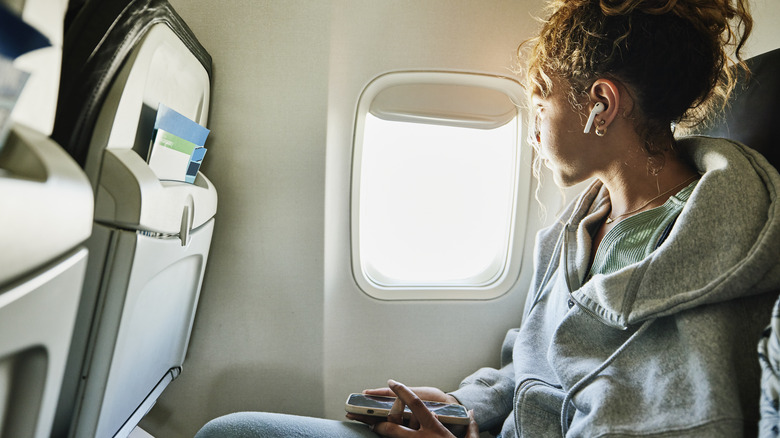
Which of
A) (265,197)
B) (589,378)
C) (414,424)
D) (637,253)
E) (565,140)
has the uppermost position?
(565,140)

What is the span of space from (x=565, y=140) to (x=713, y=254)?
1.49ft

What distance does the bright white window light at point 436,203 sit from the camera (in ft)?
6.13

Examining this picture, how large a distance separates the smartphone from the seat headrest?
89cm

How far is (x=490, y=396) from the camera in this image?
1446mm

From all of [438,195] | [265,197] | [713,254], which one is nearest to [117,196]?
[265,197]

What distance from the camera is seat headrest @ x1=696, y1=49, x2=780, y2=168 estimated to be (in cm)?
106

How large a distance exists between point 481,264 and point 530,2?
96 cm

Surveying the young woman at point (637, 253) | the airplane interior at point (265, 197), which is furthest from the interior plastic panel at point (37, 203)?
the young woman at point (637, 253)

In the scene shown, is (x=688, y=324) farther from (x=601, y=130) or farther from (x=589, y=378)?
(x=601, y=130)

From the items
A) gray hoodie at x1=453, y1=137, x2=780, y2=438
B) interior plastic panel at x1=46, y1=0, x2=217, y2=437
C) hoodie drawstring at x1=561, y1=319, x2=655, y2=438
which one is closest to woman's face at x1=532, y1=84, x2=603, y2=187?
gray hoodie at x1=453, y1=137, x2=780, y2=438

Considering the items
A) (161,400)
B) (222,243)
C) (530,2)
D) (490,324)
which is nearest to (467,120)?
(530,2)

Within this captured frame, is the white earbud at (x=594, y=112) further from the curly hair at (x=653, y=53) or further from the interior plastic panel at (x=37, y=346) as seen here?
the interior plastic panel at (x=37, y=346)

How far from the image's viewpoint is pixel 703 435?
815mm

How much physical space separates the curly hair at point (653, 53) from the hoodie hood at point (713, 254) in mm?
192
